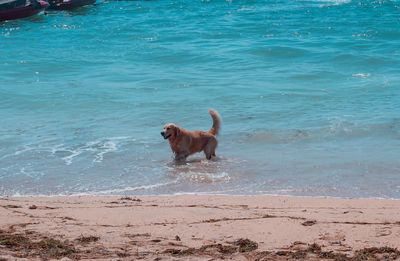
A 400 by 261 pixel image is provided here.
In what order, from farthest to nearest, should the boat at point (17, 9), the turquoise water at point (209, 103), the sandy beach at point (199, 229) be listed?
the boat at point (17, 9) < the turquoise water at point (209, 103) < the sandy beach at point (199, 229)

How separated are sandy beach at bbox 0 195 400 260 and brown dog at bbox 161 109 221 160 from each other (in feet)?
8.65

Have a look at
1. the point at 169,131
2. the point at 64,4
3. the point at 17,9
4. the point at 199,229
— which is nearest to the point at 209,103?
the point at 169,131

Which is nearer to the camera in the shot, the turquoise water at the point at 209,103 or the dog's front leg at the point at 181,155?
the turquoise water at the point at 209,103

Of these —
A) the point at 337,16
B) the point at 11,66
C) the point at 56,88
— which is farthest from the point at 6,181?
the point at 337,16

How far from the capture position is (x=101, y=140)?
10133 mm

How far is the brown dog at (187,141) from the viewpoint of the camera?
916cm

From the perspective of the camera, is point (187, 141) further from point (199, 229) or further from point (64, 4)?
point (64, 4)

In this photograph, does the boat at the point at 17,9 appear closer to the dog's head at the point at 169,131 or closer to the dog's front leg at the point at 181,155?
the dog's head at the point at 169,131

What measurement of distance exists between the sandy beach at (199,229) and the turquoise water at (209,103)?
3.73ft

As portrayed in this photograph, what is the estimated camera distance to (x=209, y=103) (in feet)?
43.5

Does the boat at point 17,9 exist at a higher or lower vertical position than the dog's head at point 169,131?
higher

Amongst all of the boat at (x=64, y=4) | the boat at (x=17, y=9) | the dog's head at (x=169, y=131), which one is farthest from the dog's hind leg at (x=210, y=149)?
the boat at (x=64, y=4)

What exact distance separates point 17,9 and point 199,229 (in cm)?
2855

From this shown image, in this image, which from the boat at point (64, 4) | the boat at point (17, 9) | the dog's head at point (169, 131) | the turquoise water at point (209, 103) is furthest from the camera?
the boat at point (64, 4)
